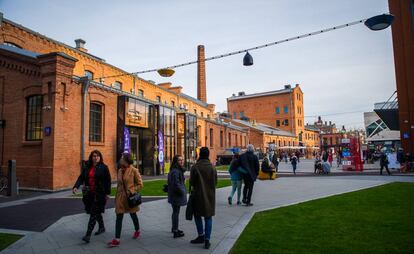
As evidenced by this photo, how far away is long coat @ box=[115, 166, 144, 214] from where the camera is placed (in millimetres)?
5602

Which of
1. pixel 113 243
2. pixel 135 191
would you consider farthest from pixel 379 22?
pixel 113 243

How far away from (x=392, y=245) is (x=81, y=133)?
46.1ft

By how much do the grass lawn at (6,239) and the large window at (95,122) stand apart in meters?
10.0

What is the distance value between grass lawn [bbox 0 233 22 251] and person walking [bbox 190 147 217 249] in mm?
3616

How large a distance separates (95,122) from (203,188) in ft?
42.0

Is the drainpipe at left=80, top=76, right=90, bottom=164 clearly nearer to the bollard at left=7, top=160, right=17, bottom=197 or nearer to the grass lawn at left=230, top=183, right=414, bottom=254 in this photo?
the bollard at left=7, top=160, right=17, bottom=197

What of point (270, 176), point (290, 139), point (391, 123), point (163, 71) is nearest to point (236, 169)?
point (163, 71)

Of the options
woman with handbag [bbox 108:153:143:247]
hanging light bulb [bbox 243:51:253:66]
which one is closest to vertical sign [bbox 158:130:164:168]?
hanging light bulb [bbox 243:51:253:66]

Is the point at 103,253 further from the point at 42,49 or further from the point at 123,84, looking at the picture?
the point at 123,84

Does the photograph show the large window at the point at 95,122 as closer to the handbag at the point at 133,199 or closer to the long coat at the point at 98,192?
the long coat at the point at 98,192

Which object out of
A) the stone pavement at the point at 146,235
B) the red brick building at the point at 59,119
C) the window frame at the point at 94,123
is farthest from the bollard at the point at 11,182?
the stone pavement at the point at 146,235

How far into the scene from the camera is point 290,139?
210 ft

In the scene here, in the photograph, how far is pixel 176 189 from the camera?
5.98 m

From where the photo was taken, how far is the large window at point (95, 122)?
16.1 metres
